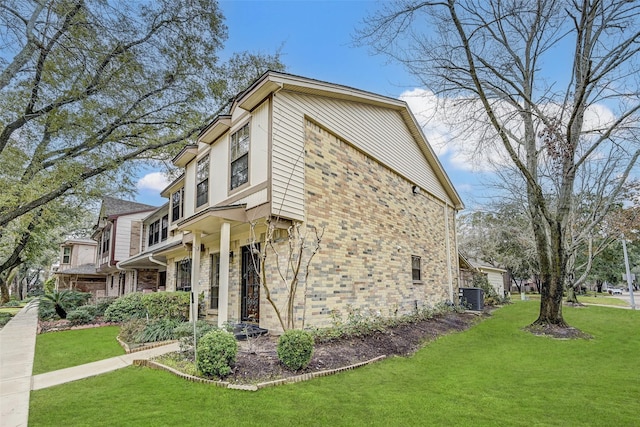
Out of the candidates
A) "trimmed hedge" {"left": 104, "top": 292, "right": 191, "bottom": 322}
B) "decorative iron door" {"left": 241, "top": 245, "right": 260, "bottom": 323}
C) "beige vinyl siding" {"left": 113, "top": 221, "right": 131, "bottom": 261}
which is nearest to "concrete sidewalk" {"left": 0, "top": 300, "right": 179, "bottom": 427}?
"decorative iron door" {"left": 241, "top": 245, "right": 260, "bottom": 323}

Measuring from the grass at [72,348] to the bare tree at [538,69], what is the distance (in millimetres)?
10288

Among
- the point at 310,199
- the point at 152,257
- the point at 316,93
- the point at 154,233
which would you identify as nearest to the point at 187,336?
the point at 310,199

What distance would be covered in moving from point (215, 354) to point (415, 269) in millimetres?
9455

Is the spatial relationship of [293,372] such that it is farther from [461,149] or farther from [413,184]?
[413,184]

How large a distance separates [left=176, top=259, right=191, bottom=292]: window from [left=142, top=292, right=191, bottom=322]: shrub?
2.47 m

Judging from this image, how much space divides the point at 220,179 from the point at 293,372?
646 cm

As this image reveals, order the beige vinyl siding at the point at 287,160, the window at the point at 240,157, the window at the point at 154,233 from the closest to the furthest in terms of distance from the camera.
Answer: the beige vinyl siding at the point at 287,160
the window at the point at 240,157
the window at the point at 154,233

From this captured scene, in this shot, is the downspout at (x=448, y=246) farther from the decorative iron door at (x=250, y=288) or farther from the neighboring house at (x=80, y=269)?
the neighboring house at (x=80, y=269)

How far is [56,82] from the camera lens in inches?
345

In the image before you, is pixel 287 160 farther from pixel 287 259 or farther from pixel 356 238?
pixel 356 238

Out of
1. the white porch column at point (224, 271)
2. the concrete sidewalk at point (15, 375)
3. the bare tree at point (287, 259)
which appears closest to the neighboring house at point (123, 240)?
the concrete sidewalk at point (15, 375)

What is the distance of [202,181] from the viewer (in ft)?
39.1

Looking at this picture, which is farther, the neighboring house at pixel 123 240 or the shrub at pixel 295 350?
the neighboring house at pixel 123 240

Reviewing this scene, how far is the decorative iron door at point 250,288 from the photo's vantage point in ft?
29.7
